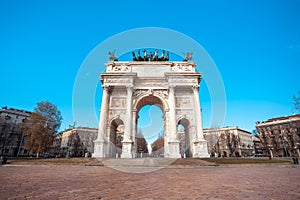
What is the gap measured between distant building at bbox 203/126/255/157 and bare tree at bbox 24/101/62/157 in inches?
1705

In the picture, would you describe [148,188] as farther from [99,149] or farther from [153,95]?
[153,95]

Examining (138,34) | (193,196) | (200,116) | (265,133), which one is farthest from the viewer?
(265,133)

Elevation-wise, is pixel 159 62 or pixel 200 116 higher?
pixel 159 62

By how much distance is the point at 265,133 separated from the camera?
4481 cm

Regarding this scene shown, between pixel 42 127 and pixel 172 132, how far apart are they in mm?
20151

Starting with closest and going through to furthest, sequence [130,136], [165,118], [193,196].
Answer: [193,196] → [130,136] → [165,118]

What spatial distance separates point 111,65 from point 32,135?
15911 mm

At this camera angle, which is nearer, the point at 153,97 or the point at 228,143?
the point at 153,97

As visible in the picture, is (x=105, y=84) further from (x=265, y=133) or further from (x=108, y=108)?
(x=265, y=133)

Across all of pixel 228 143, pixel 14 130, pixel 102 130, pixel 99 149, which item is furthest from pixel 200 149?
pixel 14 130

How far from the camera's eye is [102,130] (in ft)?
69.5

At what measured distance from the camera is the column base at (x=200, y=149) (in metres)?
20.3

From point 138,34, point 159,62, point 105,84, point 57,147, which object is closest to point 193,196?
point 138,34

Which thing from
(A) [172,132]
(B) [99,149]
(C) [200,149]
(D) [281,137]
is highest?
(D) [281,137]
